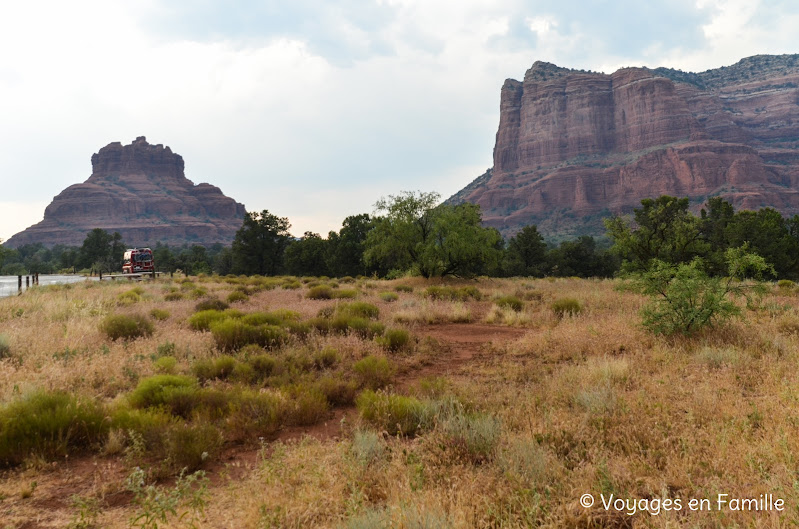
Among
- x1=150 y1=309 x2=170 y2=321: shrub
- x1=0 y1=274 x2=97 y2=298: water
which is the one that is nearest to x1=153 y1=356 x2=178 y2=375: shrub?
x1=150 y1=309 x2=170 y2=321: shrub

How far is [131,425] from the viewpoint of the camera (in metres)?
5.02

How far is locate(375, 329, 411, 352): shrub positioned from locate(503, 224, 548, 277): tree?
47.1m

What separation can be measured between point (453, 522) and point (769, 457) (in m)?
3.22

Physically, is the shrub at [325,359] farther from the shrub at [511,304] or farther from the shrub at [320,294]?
the shrub at [320,294]

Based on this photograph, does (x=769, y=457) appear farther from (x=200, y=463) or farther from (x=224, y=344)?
(x=224, y=344)

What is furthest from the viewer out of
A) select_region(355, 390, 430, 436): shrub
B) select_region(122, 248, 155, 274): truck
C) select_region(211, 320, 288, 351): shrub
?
select_region(122, 248, 155, 274): truck

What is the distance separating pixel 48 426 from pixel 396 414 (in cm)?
428

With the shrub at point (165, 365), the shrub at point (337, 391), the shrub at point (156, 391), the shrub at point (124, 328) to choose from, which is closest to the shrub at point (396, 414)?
the shrub at point (337, 391)

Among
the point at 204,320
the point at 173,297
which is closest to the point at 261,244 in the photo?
the point at 173,297

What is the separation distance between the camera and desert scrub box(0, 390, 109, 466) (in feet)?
14.7

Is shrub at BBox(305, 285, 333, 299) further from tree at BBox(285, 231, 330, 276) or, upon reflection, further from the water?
tree at BBox(285, 231, 330, 276)

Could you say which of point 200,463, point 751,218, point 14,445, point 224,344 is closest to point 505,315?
point 224,344

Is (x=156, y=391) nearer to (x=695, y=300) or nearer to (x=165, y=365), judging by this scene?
(x=165, y=365)

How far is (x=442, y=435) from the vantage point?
4438 millimetres
